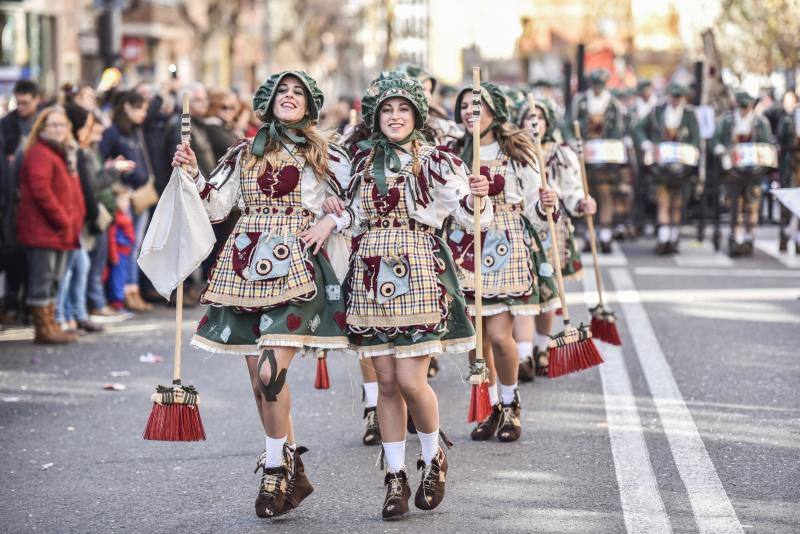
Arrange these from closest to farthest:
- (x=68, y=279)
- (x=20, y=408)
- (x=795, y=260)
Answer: (x=20, y=408), (x=68, y=279), (x=795, y=260)

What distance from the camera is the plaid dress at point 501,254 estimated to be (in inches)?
320

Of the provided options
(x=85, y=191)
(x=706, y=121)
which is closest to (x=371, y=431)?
(x=85, y=191)

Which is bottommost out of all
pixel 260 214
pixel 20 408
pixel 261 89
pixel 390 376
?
pixel 20 408

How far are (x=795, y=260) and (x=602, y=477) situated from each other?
11.6 m

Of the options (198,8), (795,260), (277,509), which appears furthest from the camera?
(198,8)

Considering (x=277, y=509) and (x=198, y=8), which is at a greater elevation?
(x=198, y=8)

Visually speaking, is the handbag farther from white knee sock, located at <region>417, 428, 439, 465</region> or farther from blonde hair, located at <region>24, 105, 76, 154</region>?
white knee sock, located at <region>417, 428, 439, 465</region>

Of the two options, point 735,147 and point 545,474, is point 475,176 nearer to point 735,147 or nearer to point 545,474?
point 545,474

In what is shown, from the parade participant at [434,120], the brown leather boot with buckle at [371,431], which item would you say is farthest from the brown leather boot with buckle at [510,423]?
the parade participant at [434,120]

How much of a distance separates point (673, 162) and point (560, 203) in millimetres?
8978

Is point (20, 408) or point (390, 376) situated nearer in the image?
point (390, 376)

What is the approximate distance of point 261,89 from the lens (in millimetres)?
6602

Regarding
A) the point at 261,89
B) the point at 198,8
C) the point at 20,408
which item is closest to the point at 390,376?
the point at 261,89

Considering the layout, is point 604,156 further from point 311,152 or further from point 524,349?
point 311,152
